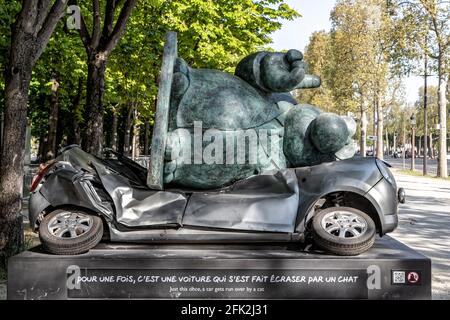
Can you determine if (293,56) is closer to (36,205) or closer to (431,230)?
(36,205)

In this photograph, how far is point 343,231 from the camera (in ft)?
14.9

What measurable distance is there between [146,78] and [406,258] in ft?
40.1

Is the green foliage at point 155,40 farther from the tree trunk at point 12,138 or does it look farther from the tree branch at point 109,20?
the tree trunk at point 12,138

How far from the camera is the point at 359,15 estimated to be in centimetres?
3803

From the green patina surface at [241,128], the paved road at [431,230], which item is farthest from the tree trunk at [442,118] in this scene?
the green patina surface at [241,128]

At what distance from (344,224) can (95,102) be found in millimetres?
6547

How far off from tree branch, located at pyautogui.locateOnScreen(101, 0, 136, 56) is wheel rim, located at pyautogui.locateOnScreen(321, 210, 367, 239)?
20.3 ft

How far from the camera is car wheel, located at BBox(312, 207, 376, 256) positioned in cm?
445

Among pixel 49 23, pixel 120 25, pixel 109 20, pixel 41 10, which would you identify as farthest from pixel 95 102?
pixel 41 10

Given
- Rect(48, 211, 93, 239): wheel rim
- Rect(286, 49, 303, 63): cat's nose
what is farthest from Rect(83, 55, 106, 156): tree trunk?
Rect(48, 211, 93, 239): wheel rim

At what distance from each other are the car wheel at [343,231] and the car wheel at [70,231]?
2007 millimetres

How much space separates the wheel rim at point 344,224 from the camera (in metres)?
4.54

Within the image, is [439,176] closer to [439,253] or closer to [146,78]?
[146,78]
